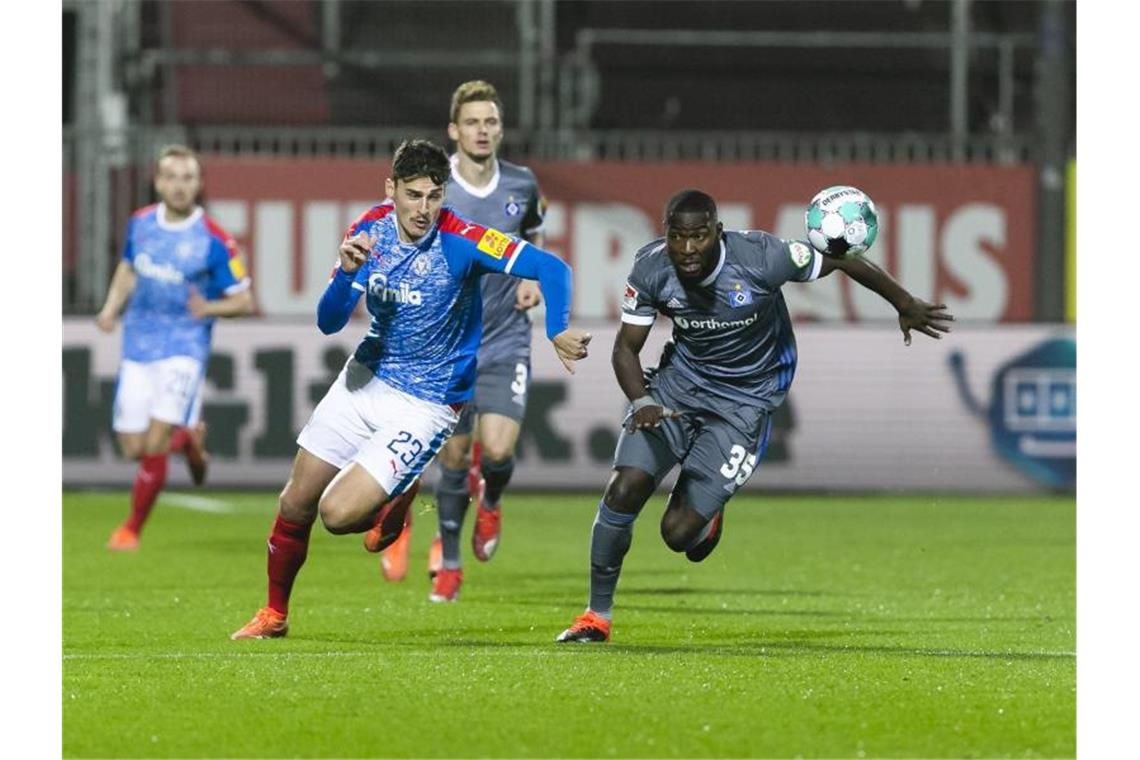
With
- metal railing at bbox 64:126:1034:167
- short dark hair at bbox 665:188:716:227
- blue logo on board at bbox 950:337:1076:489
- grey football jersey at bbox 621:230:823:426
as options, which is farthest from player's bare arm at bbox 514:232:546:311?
metal railing at bbox 64:126:1034:167

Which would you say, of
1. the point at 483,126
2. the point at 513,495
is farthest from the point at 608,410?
the point at 483,126

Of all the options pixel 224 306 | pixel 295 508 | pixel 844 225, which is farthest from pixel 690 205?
pixel 224 306

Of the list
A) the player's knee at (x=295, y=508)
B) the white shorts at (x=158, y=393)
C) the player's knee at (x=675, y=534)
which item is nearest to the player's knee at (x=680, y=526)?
the player's knee at (x=675, y=534)

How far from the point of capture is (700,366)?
32.6 ft

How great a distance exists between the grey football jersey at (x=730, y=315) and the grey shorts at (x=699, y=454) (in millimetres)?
100

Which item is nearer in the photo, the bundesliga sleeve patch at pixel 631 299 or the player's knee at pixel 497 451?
the bundesliga sleeve patch at pixel 631 299

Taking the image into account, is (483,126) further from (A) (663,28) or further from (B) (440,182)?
(A) (663,28)

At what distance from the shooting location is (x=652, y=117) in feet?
77.2

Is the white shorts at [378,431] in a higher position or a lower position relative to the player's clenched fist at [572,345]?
lower

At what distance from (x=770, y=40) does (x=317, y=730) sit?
16.9 m

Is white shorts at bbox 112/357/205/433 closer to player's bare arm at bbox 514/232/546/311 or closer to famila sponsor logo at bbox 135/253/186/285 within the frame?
famila sponsor logo at bbox 135/253/186/285

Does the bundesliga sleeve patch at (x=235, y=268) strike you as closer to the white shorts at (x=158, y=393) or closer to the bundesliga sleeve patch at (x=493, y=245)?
the white shorts at (x=158, y=393)

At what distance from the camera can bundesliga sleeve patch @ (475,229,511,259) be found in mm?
9250

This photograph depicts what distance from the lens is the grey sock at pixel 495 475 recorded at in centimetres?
1212
